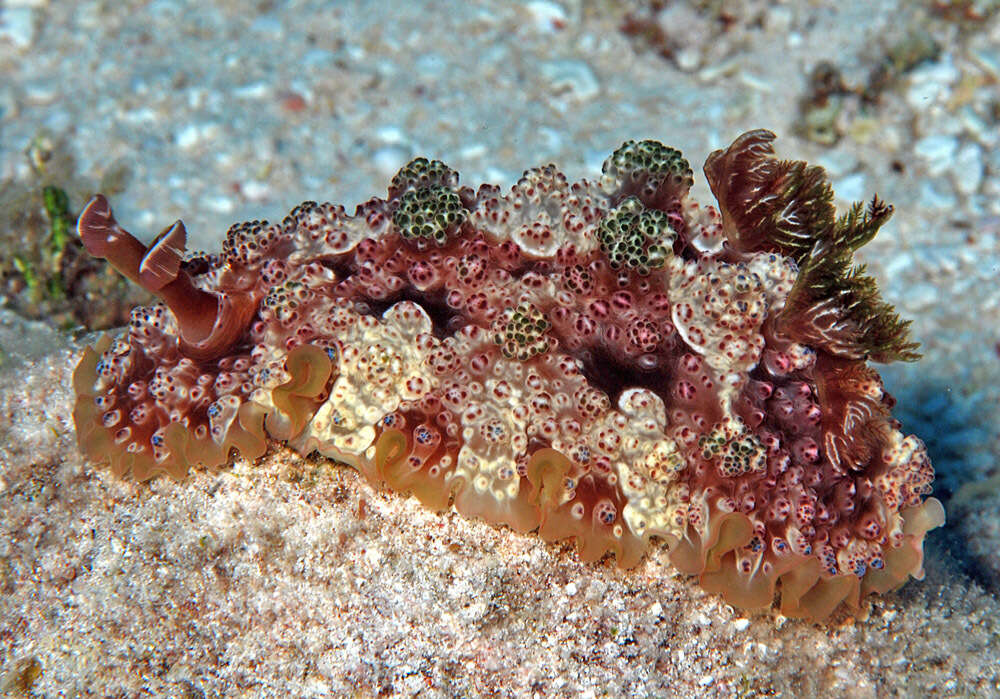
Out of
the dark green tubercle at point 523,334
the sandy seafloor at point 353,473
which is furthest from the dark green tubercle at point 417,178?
the sandy seafloor at point 353,473

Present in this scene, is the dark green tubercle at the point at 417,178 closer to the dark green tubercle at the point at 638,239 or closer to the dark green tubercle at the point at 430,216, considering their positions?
the dark green tubercle at the point at 430,216

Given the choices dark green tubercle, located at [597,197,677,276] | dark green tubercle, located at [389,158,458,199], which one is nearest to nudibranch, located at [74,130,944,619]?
dark green tubercle, located at [597,197,677,276]

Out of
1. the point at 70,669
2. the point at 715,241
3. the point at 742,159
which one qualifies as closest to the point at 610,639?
the point at 715,241

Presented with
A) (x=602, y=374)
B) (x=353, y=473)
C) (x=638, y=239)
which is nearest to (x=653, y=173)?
(x=638, y=239)

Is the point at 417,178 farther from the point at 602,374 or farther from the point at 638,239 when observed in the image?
the point at 602,374

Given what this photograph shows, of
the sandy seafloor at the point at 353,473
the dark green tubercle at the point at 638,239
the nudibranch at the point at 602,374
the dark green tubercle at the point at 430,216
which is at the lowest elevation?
the sandy seafloor at the point at 353,473

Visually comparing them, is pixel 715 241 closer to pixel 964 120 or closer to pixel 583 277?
pixel 583 277
